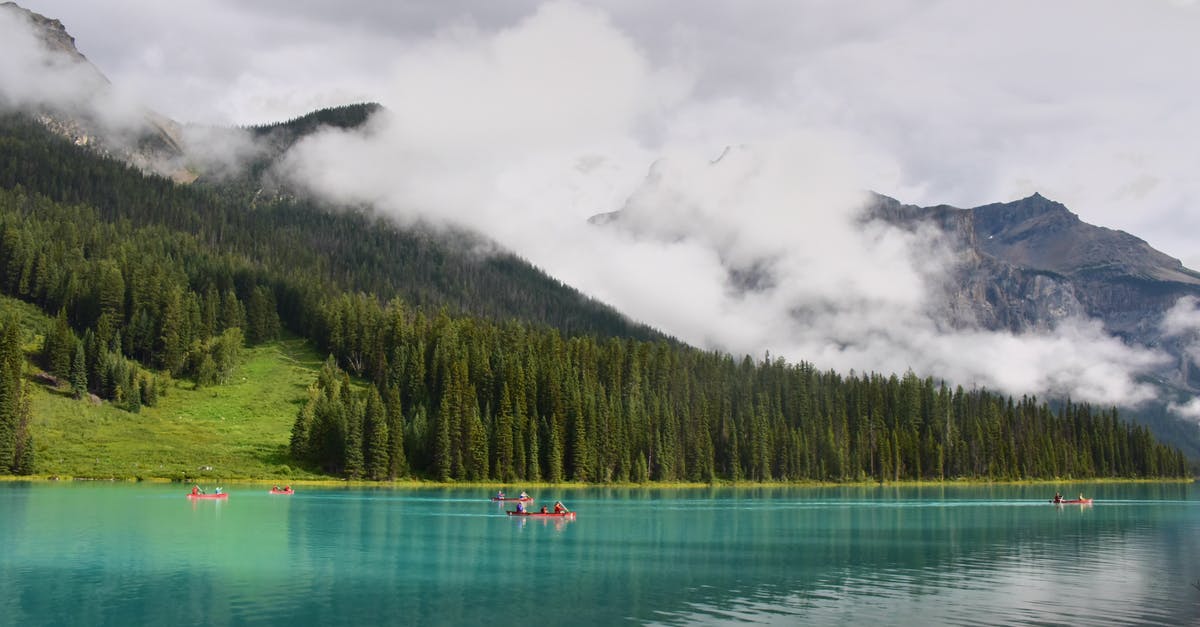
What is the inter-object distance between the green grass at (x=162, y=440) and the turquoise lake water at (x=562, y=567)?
41726mm

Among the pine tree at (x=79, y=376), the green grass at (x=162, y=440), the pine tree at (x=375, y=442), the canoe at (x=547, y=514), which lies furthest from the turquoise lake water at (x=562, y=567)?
the pine tree at (x=79, y=376)

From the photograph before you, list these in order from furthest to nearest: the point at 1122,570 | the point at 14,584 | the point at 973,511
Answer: the point at 973,511, the point at 1122,570, the point at 14,584

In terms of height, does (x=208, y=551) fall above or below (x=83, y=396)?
below

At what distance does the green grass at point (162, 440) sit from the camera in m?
149

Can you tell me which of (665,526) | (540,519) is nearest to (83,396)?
(540,519)

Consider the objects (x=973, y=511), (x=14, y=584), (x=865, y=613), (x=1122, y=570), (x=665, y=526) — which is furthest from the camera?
(x=973, y=511)

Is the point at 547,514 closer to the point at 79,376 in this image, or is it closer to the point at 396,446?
the point at 396,446

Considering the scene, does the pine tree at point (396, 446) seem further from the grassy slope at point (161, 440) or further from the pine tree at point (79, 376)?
the pine tree at point (79, 376)

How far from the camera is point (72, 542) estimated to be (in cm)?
6475

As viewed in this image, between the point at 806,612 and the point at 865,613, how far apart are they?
2737 mm

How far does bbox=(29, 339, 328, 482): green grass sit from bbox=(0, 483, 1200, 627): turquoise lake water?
137 ft

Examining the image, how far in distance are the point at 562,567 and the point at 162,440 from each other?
415 ft

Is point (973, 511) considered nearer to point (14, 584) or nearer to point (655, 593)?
point (655, 593)

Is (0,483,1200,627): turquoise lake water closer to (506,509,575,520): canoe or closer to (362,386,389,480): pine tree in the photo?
(506,509,575,520): canoe
